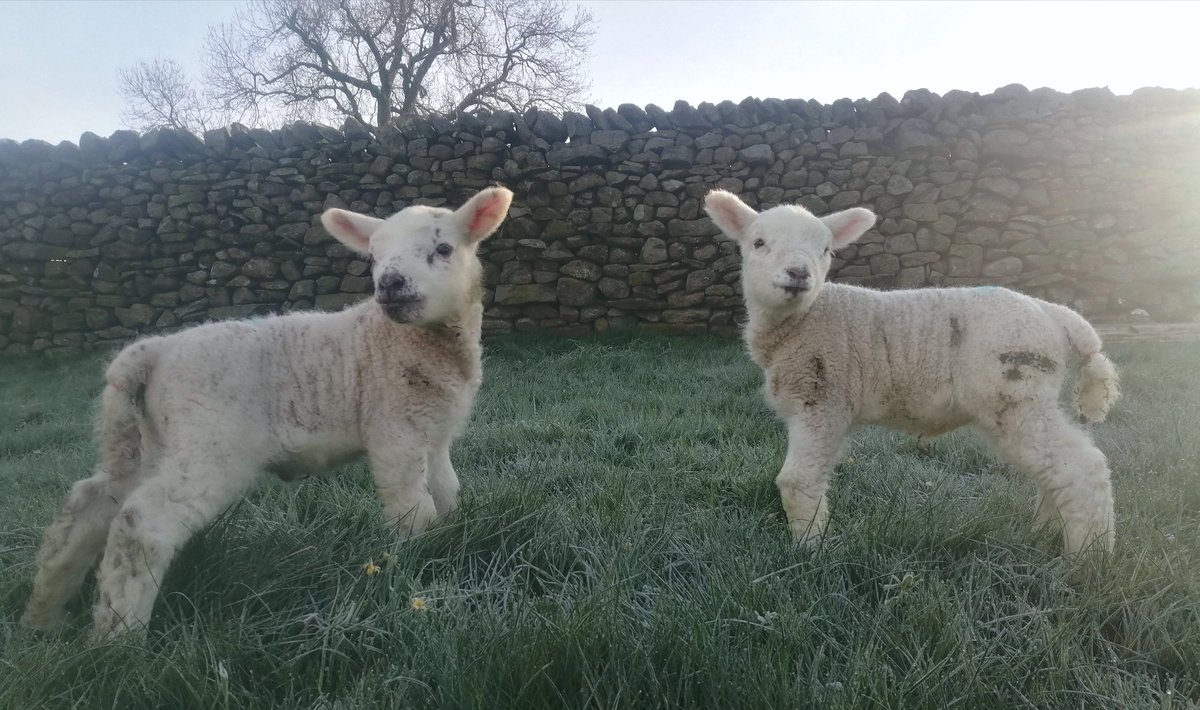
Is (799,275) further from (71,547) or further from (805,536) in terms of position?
(71,547)

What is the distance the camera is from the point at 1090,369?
8.81ft

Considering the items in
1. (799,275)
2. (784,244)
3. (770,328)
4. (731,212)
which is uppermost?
(731,212)

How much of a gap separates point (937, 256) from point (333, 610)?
8272 millimetres

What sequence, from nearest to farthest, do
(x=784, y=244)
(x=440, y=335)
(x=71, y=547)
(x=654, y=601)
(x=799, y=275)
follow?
(x=654, y=601), (x=71, y=547), (x=440, y=335), (x=799, y=275), (x=784, y=244)

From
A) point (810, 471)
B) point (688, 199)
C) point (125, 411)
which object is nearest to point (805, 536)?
point (810, 471)

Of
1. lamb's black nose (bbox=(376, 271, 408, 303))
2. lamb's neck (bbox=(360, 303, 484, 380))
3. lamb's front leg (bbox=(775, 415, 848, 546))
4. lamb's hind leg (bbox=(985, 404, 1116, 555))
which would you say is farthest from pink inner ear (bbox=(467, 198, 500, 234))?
lamb's hind leg (bbox=(985, 404, 1116, 555))

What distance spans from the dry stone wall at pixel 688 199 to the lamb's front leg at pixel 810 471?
5873 millimetres

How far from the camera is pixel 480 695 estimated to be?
1.45 meters

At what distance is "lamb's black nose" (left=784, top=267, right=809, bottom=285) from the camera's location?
2.75 meters

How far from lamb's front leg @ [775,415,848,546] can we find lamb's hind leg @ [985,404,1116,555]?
0.59 meters

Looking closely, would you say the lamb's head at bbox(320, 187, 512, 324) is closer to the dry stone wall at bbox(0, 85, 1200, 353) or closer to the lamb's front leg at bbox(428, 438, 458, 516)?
the lamb's front leg at bbox(428, 438, 458, 516)

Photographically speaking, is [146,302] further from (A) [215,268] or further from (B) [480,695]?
(B) [480,695]

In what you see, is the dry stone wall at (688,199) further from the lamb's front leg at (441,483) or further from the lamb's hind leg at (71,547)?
the lamb's hind leg at (71,547)

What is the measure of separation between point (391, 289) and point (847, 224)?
1.94 metres
